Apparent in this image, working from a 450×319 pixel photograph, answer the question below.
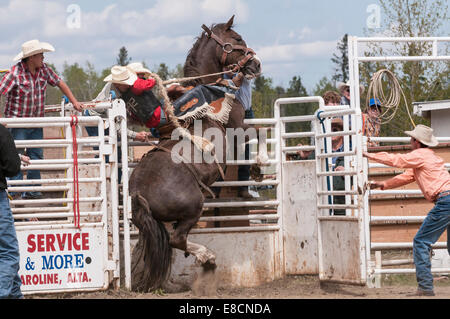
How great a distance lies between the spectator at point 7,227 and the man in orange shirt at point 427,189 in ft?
10.6

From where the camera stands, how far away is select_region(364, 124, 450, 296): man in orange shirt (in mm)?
6711

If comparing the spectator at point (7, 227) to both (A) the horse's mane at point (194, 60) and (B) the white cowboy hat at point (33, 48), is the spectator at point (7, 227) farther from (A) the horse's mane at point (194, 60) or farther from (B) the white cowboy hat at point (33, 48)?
(A) the horse's mane at point (194, 60)

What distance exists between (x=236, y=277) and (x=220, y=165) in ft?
4.57

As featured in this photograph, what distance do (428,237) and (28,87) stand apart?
14.2 feet

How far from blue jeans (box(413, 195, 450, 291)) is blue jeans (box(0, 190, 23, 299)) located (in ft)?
12.0

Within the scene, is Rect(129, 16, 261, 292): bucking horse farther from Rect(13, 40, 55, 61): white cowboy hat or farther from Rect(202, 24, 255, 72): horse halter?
Rect(13, 40, 55, 61): white cowboy hat

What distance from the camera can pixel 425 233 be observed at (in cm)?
679

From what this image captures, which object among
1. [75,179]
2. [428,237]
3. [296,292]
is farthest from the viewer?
[296,292]

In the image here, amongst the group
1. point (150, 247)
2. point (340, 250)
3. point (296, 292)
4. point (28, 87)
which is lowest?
point (296, 292)

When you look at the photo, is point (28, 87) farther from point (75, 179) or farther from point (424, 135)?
point (424, 135)

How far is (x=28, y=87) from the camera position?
7.61 m

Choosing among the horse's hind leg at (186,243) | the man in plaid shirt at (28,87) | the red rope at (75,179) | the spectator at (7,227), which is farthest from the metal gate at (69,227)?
the spectator at (7,227)

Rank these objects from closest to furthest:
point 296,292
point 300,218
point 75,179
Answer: point 75,179, point 296,292, point 300,218

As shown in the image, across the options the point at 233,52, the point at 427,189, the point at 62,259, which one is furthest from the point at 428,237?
the point at 62,259
